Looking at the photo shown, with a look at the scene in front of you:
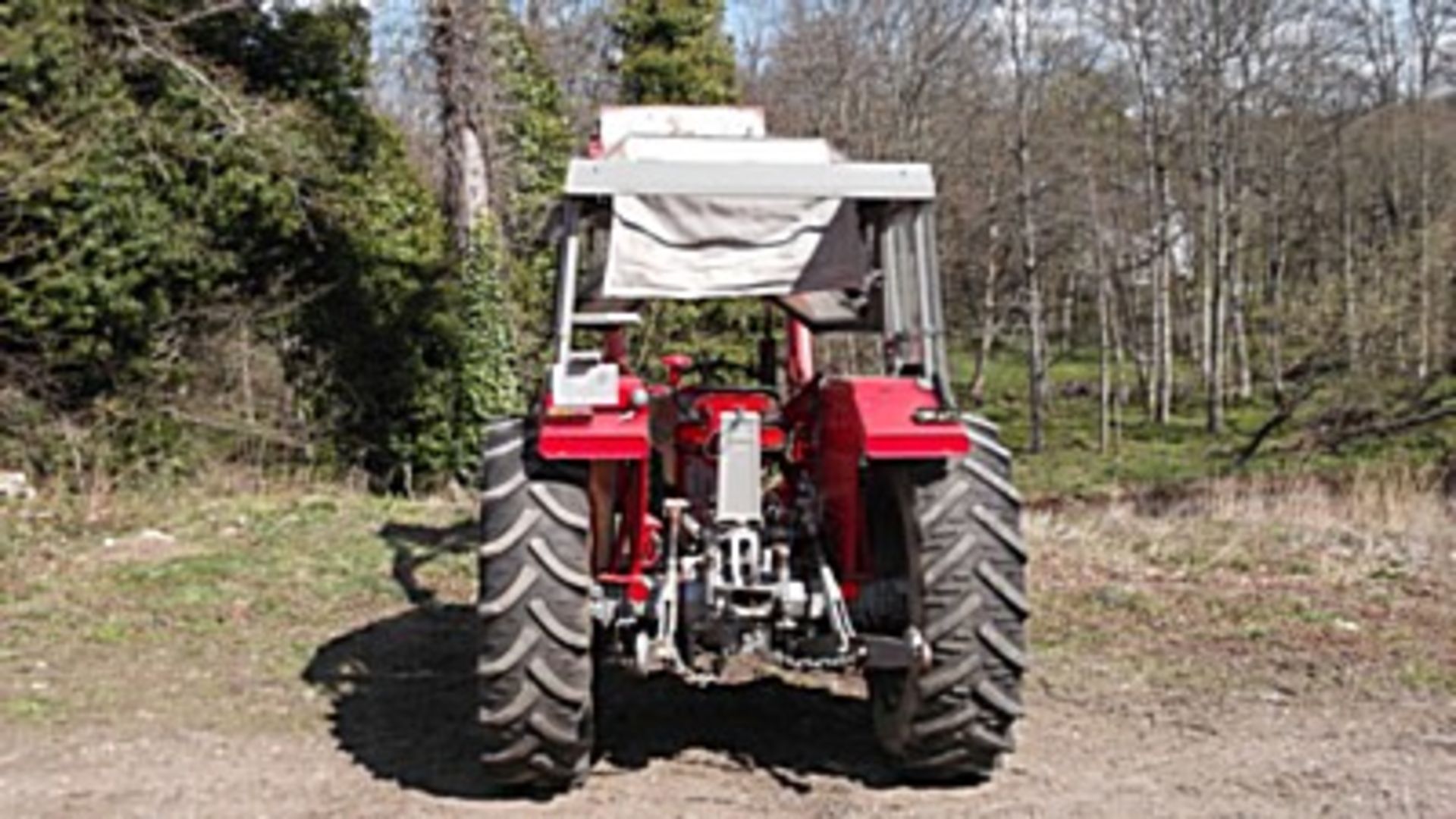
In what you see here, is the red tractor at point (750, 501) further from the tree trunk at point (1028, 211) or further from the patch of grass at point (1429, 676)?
the tree trunk at point (1028, 211)

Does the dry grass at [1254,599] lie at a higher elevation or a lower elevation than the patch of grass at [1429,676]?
higher

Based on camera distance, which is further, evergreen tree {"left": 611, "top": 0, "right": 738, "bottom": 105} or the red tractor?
evergreen tree {"left": 611, "top": 0, "right": 738, "bottom": 105}

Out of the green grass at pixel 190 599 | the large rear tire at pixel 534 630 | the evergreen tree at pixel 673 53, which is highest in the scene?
the evergreen tree at pixel 673 53

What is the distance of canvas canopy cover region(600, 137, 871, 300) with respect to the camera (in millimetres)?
6207

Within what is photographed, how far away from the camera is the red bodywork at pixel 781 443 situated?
575 centimetres

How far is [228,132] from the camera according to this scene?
1569cm

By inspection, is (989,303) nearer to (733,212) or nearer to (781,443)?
(781,443)

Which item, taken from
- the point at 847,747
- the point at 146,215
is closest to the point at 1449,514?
the point at 847,747

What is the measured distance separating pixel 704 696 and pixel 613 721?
59 cm

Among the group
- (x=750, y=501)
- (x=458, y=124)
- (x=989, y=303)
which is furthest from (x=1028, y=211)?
(x=750, y=501)

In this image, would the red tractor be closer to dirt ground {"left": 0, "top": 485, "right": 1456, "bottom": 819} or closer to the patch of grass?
dirt ground {"left": 0, "top": 485, "right": 1456, "bottom": 819}

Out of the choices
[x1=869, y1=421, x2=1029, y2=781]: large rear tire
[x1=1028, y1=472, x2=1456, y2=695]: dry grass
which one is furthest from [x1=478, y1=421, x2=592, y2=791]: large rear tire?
[x1=1028, y1=472, x2=1456, y2=695]: dry grass

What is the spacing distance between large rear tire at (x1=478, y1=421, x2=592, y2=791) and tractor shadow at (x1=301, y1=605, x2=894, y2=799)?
1.17 feet

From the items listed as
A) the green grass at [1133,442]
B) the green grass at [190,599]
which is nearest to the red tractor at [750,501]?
the green grass at [190,599]
